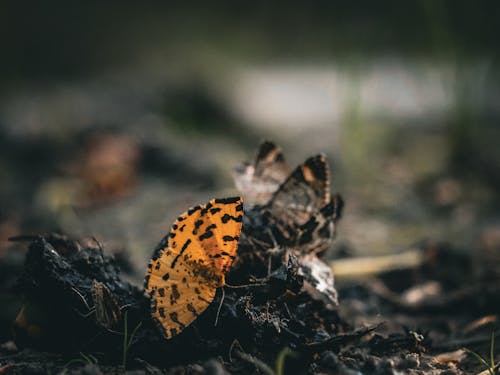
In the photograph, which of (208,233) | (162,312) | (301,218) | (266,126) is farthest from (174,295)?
(266,126)

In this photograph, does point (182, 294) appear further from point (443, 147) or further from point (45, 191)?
point (443, 147)

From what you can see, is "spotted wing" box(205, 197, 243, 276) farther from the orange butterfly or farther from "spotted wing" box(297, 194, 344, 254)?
"spotted wing" box(297, 194, 344, 254)

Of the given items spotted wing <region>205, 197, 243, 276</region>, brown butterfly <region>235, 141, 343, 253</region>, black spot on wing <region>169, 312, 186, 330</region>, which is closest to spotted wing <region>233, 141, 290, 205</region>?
brown butterfly <region>235, 141, 343, 253</region>

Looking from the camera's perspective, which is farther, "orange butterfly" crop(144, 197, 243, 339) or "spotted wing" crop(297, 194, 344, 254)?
"spotted wing" crop(297, 194, 344, 254)

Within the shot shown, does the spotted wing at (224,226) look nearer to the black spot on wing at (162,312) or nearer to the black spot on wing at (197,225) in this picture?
the black spot on wing at (197,225)

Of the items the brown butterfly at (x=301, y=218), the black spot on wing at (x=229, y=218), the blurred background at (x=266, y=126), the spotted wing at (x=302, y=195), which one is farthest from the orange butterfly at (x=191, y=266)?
the blurred background at (x=266, y=126)

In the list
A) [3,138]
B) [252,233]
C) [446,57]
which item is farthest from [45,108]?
[252,233]

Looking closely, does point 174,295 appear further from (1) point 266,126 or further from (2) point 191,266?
(1) point 266,126
